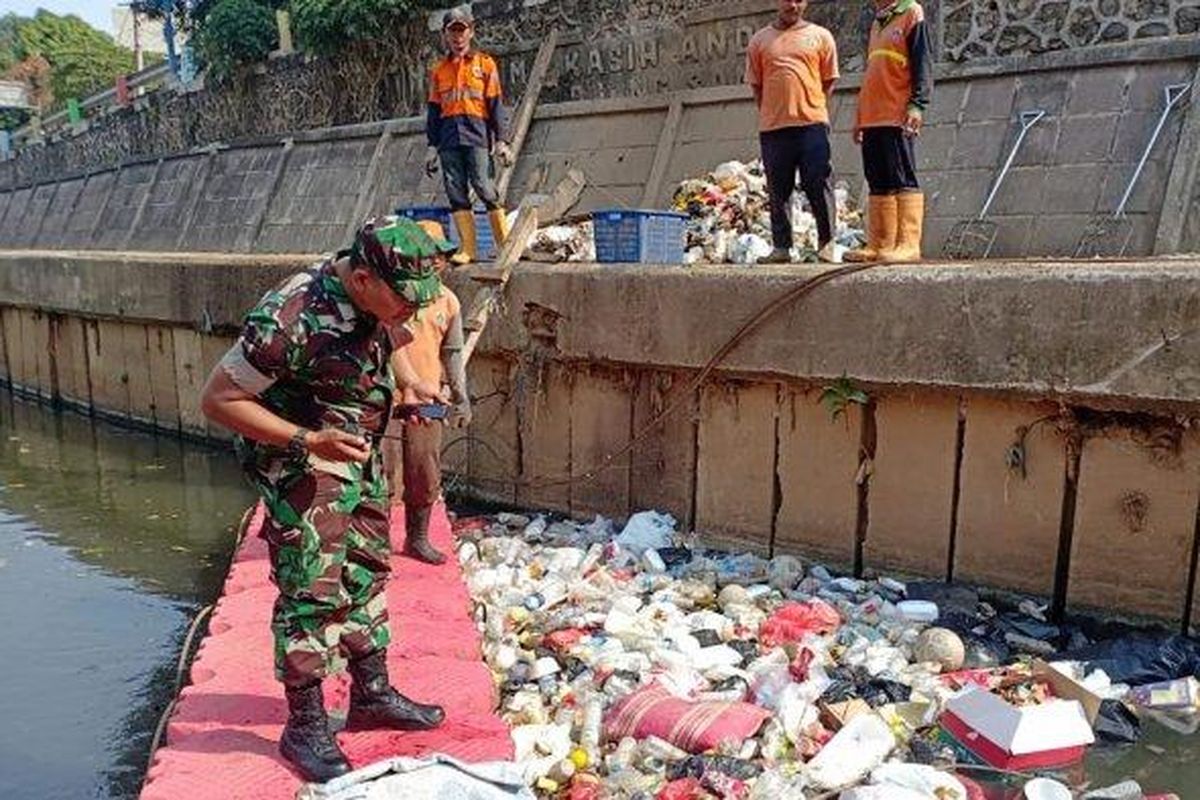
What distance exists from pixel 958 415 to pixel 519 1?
8.37 m

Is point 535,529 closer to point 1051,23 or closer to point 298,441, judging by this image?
point 298,441

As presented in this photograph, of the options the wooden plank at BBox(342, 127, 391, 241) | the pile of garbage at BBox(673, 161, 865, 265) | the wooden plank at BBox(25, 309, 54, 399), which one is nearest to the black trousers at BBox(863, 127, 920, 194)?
the pile of garbage at BBox(673, 161, 865, 265)

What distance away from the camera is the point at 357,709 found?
3.14m

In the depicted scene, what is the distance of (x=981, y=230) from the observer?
22.8 ft

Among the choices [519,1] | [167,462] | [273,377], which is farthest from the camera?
[519,1]

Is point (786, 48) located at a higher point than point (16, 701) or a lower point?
higher

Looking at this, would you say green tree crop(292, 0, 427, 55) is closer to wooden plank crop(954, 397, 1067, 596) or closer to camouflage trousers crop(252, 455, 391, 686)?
wooden plank crop(954, 397, 1067, 596)

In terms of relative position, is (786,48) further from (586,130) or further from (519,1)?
(519,1)

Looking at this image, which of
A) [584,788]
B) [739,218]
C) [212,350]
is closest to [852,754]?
[584,788]

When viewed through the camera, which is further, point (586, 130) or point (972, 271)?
point (586, 130)

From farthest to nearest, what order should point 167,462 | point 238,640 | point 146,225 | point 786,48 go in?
point 146,225 → point 167,462 → point 786,48 → point 238,640

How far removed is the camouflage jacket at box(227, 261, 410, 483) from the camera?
2.62 meters

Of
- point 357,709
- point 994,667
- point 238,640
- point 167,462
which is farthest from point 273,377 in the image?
point 167,462

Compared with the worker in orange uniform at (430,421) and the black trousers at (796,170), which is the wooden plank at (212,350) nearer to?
the worker in orange uniform at (430,421)
